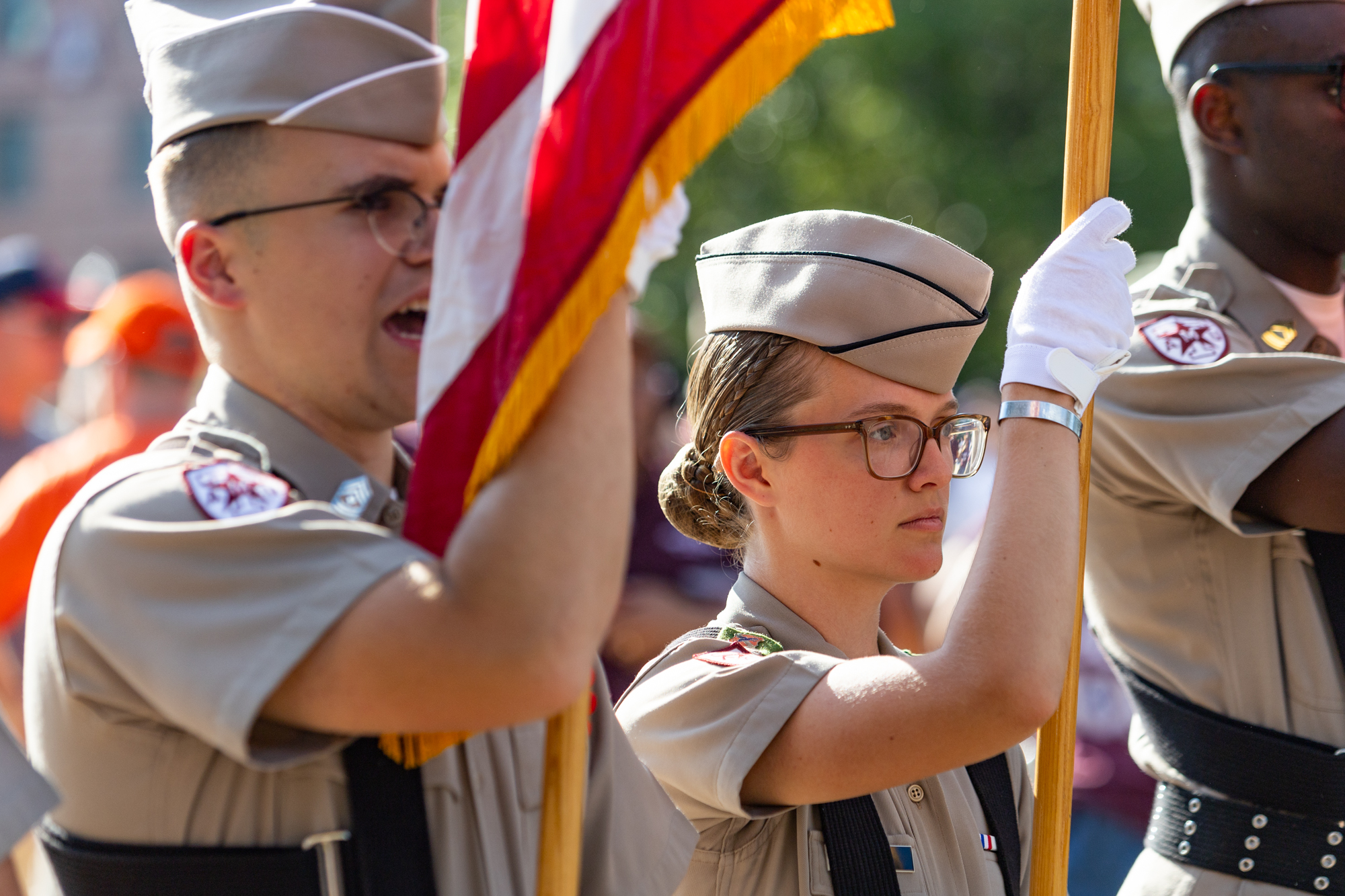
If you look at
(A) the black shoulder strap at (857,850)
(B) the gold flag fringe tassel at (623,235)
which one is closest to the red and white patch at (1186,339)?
(A) the black shoulder strap at (857,850)

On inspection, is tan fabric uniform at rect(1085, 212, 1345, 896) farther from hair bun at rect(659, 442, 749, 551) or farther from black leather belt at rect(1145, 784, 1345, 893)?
hair bun at rect(659, 442, 749, 551)

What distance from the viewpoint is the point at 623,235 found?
68.2 inches

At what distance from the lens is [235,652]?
64.3 inches

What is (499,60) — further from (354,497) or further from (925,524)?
(925,524)

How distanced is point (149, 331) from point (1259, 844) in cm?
423

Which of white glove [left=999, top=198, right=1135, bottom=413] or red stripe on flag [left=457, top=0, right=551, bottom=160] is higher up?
red stripe on flag [left=457, top=0, right=551, bottom=160]

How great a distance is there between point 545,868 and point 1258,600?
5.16 ft

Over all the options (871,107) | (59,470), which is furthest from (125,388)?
(871,107)

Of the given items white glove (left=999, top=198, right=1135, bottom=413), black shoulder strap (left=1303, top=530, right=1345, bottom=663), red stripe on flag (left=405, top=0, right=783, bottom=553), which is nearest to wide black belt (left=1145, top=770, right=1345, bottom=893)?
black shoulder strap (left=1303, top=530, right=1345, bottom=663)

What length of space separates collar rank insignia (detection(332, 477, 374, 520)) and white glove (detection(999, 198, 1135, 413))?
938 millimetres

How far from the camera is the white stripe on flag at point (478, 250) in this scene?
1792 millimetres

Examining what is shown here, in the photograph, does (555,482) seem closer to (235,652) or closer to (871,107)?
(235,652)

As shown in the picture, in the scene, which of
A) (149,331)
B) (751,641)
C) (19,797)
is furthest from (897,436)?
(149,331)

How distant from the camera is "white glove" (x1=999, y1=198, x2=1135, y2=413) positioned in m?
2.26
